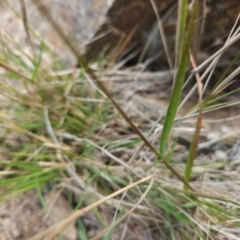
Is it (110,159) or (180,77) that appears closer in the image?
(180,77)

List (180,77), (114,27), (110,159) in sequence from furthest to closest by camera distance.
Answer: (114,27), (110,159), (180,77)

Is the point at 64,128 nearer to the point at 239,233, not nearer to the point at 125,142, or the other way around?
the point at 125,142

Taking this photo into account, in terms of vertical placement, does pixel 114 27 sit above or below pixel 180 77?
above

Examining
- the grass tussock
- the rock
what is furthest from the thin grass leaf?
the rock

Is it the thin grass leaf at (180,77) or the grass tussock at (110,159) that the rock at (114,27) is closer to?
the grass tussock at (110,159)

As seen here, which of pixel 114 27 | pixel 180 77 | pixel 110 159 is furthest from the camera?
pixel 114 27

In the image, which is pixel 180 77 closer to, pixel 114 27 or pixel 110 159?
pixel 110 159

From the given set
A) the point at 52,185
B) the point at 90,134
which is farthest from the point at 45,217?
the point at 90,134

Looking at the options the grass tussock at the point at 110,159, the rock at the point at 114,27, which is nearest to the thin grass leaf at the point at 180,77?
the grass tussock at the point at 110,159

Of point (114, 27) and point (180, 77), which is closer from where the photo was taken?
point (180, 77)

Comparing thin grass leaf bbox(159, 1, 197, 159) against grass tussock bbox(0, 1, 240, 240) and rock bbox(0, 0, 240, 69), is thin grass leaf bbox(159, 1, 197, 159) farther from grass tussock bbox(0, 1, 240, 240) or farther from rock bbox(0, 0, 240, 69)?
rock bbox(0, 0, 240, 69)

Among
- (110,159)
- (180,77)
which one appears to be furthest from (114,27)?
(180,77)
